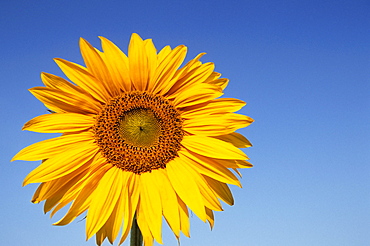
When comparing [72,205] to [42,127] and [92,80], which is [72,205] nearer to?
[42,127]

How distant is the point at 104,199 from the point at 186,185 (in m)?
0.67

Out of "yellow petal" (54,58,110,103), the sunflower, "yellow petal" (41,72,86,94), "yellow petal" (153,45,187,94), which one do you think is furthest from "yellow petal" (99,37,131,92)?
"yellow petal" (41,72,86,94)

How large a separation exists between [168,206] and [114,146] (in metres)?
0.70

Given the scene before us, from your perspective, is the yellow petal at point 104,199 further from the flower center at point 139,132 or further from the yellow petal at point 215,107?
the yellow petal at point 215,107

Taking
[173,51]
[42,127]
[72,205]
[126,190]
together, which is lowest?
[72,205]

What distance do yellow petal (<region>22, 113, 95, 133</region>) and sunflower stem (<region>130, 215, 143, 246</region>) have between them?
92 cm

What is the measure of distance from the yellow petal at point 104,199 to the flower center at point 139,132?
13cm

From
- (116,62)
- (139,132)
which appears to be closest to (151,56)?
(116,62)

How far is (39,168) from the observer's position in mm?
3840

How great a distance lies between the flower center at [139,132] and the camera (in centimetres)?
418

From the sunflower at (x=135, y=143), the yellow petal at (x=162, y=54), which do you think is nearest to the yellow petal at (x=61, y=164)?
the sunflower at (x=135, y=143)

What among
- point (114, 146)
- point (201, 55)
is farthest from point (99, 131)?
point (201, 55)

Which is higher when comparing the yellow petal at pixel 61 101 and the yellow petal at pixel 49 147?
the yellow petal at pixel 61 101

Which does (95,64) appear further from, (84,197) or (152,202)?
(152,202)
